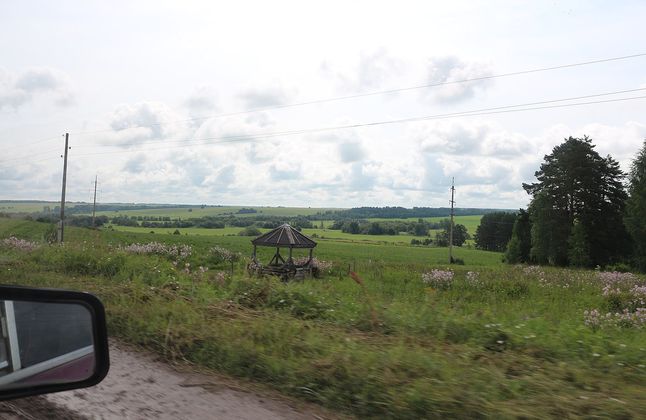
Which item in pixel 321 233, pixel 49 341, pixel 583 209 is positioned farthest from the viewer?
pixel 583 209

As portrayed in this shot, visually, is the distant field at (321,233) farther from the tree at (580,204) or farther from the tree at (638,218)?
the tree at (638,218)

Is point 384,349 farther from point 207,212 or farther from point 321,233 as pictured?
point 207,212

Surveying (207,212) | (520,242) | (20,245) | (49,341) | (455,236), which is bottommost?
(455,236)

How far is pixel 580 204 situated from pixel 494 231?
3639 centimetres

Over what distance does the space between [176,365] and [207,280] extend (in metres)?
5.28

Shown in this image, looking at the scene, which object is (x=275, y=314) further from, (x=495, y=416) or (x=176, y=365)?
(x=495, y=416)

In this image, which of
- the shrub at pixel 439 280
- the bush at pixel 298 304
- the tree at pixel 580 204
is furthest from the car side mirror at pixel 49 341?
the tree at pixel 580 204

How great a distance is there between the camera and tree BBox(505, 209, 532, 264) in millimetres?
62156

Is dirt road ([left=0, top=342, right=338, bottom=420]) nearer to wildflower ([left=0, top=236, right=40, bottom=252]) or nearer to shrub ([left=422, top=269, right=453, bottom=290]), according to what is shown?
wildflower ([left=0, top=236, right=40, bottom=252])

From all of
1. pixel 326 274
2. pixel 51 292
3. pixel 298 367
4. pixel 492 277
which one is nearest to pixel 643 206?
pixel 492 277

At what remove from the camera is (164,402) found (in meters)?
4.86

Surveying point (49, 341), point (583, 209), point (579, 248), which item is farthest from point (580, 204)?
point (49, 341)

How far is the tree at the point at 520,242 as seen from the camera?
204ft

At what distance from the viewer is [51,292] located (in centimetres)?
248
